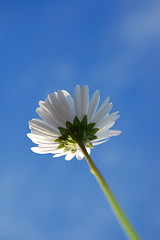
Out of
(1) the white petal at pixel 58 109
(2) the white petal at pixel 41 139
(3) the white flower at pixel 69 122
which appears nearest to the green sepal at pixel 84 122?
(3) the white flower at pixel 69 122

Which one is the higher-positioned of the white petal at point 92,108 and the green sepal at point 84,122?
the white petal at point 92,108

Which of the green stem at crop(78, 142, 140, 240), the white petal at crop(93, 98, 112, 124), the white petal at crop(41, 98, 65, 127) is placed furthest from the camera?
the white petal at crop(93, 98, 112, 124)

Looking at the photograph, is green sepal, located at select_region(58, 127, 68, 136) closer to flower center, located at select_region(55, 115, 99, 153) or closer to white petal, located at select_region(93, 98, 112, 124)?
flower center, located at select_region(55, 115, 99, 153)

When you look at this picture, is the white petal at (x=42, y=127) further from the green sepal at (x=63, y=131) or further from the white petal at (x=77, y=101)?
the white petal at (x=77, y=101)

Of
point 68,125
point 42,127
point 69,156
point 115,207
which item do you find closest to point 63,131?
point 68,125

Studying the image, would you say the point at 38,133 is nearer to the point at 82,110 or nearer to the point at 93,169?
the point at 82,110

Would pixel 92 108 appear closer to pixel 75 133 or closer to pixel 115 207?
pixel 75 133

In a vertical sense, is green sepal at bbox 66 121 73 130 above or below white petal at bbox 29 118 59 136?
below

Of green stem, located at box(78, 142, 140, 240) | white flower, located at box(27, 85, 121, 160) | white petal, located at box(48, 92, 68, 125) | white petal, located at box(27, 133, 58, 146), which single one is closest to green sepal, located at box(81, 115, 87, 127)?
white flower, located at box(27, 85, 121, 160)
